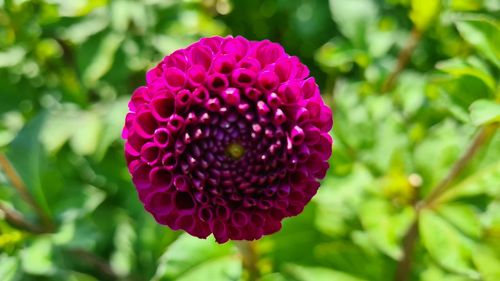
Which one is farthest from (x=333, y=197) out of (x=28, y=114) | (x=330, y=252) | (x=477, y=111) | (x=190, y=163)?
(x=28, y=114)

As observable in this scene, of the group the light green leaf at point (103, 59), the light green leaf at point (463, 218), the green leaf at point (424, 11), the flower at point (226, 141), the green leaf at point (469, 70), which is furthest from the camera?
the light green leaf at point (103, 59)

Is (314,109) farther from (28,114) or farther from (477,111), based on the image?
(28,114)

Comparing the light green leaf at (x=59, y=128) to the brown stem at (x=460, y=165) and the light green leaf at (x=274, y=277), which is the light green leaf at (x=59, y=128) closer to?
the light green leaf at (x=274, y=277)

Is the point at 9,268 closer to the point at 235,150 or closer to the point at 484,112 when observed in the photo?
the point at 235,150

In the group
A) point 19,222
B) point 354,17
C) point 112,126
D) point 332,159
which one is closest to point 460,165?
point 332,159

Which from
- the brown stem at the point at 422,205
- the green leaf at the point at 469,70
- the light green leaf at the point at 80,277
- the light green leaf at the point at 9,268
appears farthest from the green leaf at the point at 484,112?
Answer: the light green leaf at the point at 80,277

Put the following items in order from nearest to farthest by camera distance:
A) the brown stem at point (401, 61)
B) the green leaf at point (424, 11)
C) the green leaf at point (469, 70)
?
the green leaf at point (469, 70), the green leaf at point (424, 11), the brown stem at point (401, 61)
